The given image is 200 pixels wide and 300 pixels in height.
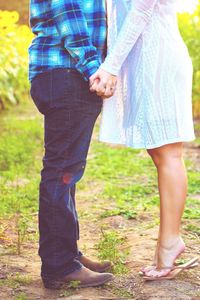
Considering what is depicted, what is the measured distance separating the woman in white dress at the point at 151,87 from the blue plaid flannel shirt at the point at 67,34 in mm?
69

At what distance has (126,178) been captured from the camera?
17.6 feet

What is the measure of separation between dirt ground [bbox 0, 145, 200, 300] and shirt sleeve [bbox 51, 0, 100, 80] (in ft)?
2.93

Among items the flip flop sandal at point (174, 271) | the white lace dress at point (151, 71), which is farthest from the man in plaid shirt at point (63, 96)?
the flip flop sandal at point (174, 271)

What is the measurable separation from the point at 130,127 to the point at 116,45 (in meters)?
0.34

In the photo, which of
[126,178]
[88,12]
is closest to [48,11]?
Result: [88,12]

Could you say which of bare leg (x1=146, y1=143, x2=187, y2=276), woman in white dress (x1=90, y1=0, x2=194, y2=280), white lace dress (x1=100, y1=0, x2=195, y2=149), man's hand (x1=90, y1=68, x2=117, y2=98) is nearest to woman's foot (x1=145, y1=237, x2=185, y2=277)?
bare leg (x1=146, y1=143, x2=187, y2=276)

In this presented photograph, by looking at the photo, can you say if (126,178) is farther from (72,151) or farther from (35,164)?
(72,151)

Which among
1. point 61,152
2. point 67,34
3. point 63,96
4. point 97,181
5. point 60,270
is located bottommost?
point 97,181

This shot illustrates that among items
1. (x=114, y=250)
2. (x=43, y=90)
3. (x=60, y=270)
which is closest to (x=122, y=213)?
(x=114, y=250)

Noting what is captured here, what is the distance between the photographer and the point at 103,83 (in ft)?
8.86

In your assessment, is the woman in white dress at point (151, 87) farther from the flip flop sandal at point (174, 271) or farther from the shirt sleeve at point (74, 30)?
the flip flop sandal at point (174, 271)

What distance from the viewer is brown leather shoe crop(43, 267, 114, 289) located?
2922 millimetres

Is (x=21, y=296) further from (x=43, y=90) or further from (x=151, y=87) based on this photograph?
(x=151, y=87)

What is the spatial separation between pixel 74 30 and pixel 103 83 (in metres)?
0.22
